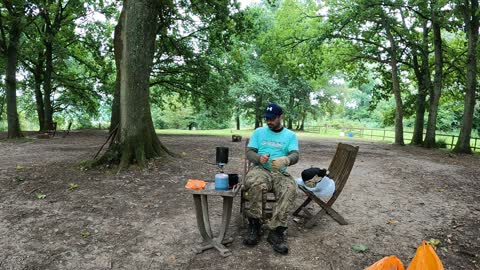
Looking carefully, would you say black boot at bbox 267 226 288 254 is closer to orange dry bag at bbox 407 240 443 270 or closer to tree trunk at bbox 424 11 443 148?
orange dry bag at bbox 407 240 443 270

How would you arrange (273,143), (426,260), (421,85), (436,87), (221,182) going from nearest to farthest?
(426,260)
(221,182)
(273,143)
(436,87)
(421,85)

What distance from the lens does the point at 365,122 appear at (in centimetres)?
6159

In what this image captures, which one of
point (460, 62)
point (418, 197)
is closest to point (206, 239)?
point (418, 197)

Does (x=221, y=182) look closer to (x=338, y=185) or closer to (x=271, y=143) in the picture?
(x=271, y=143)

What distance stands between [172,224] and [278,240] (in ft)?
5.20

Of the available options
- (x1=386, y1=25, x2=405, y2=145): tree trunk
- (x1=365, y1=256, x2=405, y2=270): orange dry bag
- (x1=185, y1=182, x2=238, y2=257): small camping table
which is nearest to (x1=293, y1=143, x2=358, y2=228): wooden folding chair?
(x1=185, y1=182, x2=238, y2=257): small camping table

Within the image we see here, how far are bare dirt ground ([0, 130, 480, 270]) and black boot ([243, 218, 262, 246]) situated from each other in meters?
0.09

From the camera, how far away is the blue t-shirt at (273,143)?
4.39 meters

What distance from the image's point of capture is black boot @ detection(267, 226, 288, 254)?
3.76m

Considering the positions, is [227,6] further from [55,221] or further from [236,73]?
[236,73]

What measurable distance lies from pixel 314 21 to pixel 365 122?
46.1m

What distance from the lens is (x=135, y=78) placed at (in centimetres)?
762

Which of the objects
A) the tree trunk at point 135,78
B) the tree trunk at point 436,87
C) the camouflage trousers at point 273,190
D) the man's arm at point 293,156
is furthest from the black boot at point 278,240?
the tree trunk at point 436,87

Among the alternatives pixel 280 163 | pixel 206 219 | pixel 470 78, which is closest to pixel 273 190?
pixel 280 163
